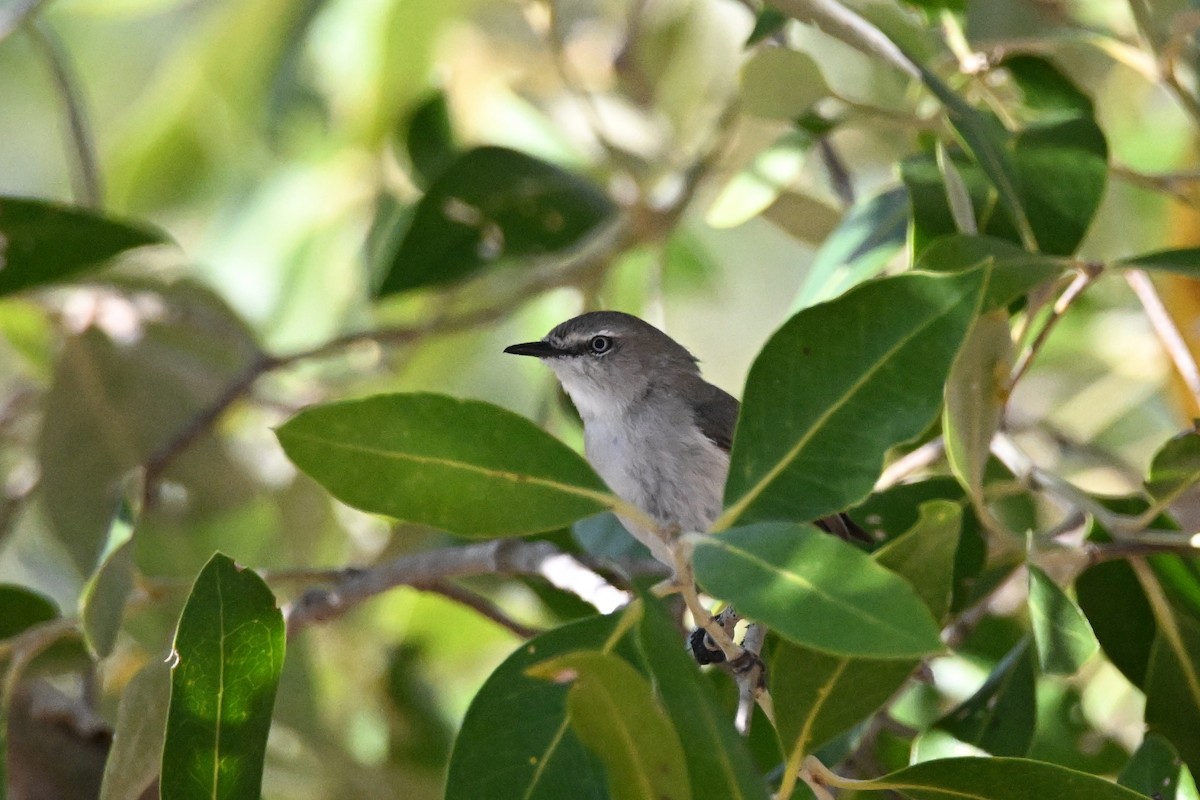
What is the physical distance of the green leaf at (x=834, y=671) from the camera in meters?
1.72

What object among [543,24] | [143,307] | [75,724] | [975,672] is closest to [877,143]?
[543,24]

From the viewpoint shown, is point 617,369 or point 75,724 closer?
point 75,724

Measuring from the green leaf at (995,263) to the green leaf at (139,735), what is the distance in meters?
1.35

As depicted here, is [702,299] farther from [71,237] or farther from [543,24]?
[71,237]

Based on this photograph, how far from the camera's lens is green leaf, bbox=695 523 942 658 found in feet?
4.24

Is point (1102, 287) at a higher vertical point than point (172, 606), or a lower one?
higher

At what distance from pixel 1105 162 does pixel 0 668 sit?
7.26 ft

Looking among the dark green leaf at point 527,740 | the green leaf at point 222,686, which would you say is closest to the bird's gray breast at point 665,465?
the dark green leaf at point 527,740

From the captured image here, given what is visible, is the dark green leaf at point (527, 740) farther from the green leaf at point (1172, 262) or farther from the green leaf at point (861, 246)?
the green leaf at point (1172, 262)

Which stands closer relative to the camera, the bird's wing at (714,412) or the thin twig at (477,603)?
the thin twig at (477,603)

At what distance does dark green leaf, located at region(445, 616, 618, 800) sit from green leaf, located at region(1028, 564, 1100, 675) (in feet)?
2.14

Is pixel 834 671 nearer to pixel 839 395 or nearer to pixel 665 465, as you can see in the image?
pixel 839 395

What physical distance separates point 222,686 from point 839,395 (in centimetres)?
92

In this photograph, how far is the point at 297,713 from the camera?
3141 millimetres
